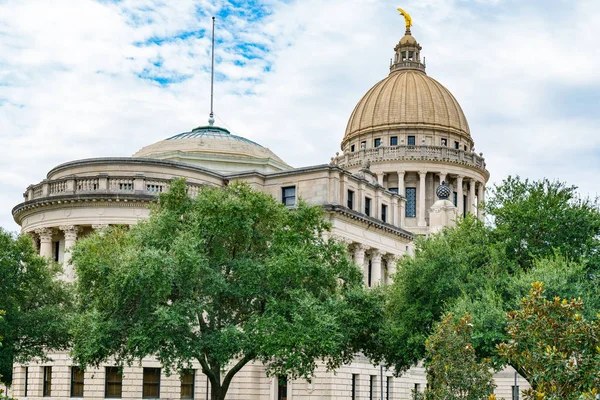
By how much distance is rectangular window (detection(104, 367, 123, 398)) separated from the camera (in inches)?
2215

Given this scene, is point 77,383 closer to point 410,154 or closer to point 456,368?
point 456,368

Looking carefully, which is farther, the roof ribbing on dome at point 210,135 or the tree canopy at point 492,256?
the roof ribbing on dome at point 210,135

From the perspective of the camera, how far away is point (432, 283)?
44.7m

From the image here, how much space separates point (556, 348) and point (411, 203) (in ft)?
275

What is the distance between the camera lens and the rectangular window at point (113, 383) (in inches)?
2215

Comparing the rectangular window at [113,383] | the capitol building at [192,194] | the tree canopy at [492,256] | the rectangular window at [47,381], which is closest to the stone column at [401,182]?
the capitol building at [192,194]

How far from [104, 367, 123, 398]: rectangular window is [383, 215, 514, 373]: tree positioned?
61.4ft

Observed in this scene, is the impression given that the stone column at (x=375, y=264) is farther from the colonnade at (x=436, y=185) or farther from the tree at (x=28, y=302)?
the colonnade at (x=436, y=185)

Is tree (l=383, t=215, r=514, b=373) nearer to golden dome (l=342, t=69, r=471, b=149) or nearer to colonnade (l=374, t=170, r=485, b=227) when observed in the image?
colonnade (l=374, t=170, r=485, b=227)

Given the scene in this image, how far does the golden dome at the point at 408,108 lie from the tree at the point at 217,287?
68394 millimetres

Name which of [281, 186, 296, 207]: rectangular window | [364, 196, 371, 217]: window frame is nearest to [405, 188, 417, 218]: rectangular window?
[364, 196, 371, 217]: window frame

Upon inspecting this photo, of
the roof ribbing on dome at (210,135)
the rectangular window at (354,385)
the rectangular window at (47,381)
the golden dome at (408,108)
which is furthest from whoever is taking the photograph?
the golden dome at (408,108)

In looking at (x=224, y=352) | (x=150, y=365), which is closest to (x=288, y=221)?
(x=224, y=352)

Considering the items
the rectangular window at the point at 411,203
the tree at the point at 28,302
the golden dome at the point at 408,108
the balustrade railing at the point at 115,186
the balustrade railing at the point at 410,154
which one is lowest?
the tree at the point at 28,302
